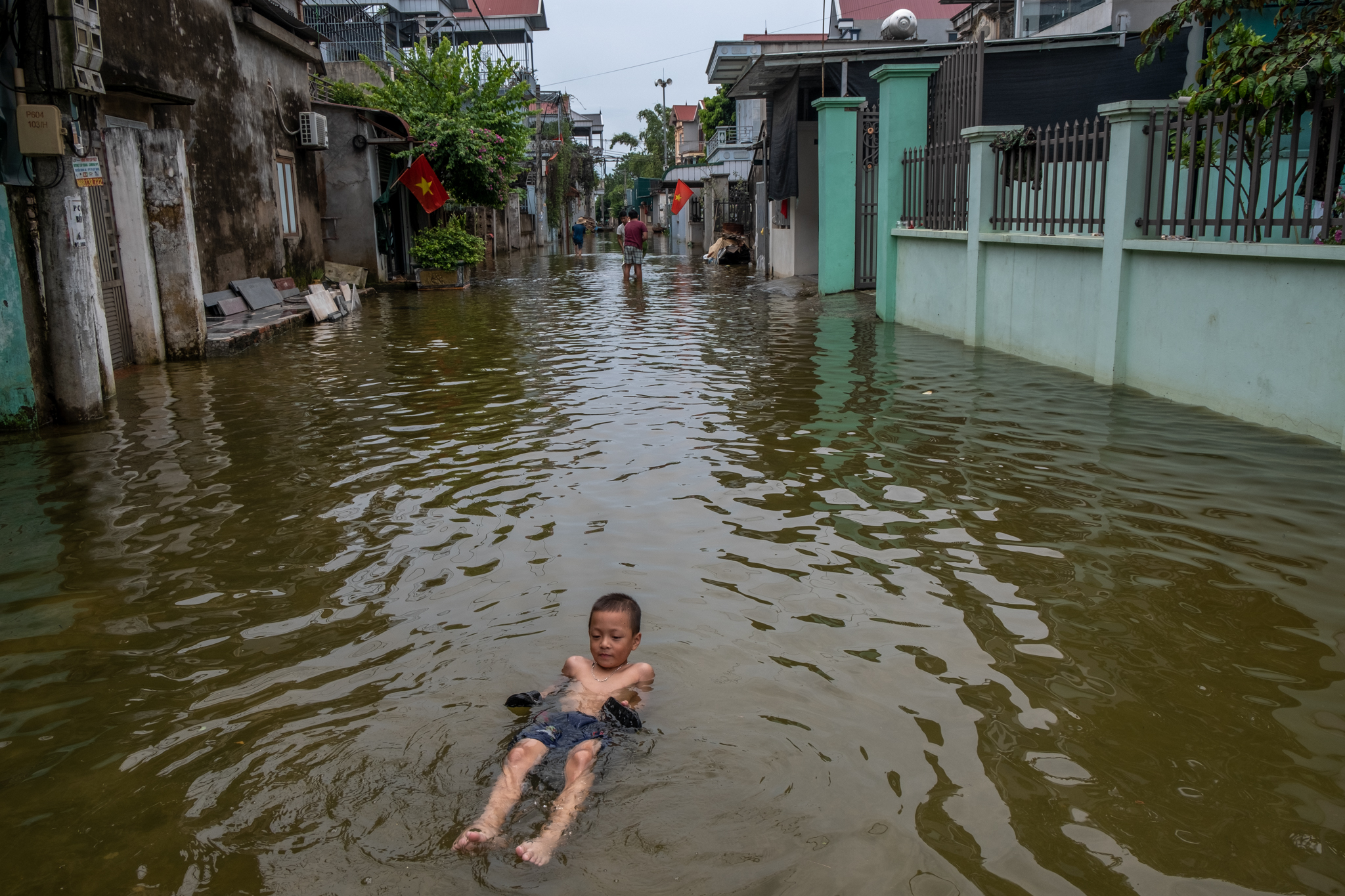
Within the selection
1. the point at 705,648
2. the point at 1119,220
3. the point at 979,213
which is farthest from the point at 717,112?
the point at 705,648

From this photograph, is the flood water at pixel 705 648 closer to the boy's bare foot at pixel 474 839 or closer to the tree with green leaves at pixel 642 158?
the boy's bare foot at pixel 474 839

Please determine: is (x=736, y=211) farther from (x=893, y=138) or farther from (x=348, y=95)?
(x=893, y=138)

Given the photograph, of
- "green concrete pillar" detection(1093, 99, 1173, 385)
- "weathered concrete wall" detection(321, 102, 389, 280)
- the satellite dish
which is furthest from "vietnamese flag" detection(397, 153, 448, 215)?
"green concrete pillar" detection(1093, 99, 1173, 385)

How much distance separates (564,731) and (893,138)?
13127 millimetres

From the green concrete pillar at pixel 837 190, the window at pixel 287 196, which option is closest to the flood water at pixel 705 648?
the green concrete pillar at pixel 837 190

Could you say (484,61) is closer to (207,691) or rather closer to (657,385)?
(657,385)

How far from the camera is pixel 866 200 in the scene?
18.4 meters

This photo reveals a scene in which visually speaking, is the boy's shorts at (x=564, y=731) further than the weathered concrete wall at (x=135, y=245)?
No

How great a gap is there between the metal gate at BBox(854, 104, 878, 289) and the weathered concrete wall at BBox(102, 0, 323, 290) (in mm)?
10255

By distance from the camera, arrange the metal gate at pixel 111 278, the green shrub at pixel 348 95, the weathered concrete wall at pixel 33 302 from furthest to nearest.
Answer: the green shrub at pixel 348 95 < the metal gate at pixel 111 278 < the weathered concrete wall at pixel 33 302

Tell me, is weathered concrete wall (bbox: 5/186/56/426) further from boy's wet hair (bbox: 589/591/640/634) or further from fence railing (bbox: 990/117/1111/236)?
fence railing (bbox: 990/117/1111/236)

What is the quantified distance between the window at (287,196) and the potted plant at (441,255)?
3.31 meters

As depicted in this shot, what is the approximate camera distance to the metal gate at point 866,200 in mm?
17938

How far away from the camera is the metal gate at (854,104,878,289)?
17.9 m
